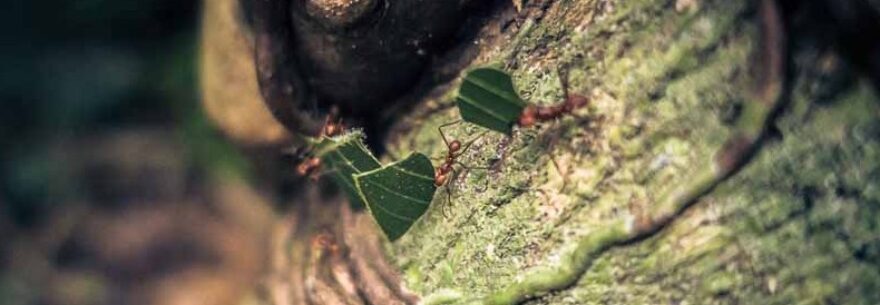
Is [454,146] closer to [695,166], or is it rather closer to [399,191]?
[399,191]

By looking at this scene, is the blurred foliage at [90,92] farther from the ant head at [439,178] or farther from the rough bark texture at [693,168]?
the rough bark texture at [693,168]

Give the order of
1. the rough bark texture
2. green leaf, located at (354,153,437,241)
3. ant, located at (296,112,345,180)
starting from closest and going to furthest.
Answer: the rough bark texture → green leaf, located at (354,153,437,241) → ant, located at (296,112,345,180)

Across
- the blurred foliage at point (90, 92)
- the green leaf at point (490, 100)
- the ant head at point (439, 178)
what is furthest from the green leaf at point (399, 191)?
the blurred foliage at point (90, 92)

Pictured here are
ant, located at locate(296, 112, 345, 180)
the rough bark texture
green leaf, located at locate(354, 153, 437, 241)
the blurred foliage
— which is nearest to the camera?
the rough bark texture

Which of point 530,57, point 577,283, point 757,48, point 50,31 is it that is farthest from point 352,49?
point 50,31

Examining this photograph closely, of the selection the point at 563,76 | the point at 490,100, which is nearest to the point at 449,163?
the point at 490,100

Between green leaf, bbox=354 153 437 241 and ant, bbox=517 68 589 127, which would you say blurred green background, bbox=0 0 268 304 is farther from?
ant, bbox=517 68 589 127

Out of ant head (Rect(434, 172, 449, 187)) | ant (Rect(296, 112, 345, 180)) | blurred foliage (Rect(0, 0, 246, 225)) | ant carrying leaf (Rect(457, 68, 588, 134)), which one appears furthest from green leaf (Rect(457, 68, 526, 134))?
blurred foliage (Rect(0, 0, 246, 225))
